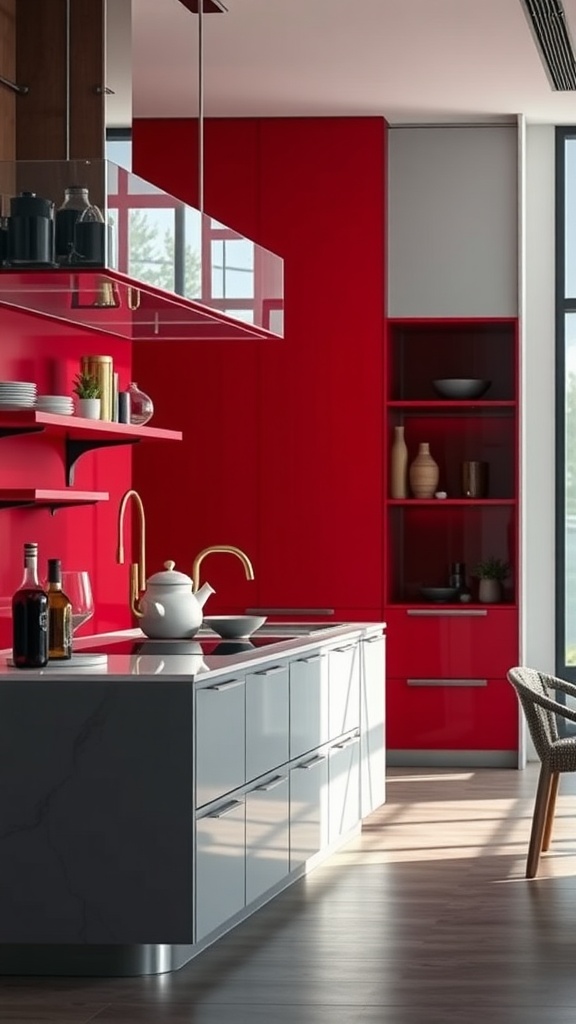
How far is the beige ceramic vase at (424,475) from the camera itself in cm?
832

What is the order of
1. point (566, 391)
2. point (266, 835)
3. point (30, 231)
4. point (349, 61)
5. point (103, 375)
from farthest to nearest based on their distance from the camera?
point (566, 391)
point (349, 61)
point (103, 375)
point (266, 835)
point (30, 231)

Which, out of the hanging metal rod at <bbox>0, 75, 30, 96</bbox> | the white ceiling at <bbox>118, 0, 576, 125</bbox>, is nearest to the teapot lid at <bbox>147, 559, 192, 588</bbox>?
the hanging metal rod at <bbox>0, 75, 30, 96</bbox>

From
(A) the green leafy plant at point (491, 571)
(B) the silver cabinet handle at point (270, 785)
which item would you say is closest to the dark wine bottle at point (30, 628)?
(B) the silver cabinet handle at point (270, 785)

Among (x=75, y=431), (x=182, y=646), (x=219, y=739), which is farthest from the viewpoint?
(x=75, y=431)

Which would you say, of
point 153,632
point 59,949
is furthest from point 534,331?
point 59,949

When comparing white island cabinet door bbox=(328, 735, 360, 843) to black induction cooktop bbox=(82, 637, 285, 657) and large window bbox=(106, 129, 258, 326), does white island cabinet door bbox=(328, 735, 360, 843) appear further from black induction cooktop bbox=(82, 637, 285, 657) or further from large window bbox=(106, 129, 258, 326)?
large window bbox=(106, 129, 258, 326)

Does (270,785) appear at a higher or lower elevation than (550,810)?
higher

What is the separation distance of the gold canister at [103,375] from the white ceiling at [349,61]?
1601 millimetres

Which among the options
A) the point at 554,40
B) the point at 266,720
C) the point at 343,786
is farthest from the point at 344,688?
the point at 554,40

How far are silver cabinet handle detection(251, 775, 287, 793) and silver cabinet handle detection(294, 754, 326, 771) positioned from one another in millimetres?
194

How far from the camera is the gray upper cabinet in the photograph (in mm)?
8227

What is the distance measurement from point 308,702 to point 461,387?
10.8ft

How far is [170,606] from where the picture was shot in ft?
17.5

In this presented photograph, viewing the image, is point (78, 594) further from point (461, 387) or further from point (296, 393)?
point (461, 387)
